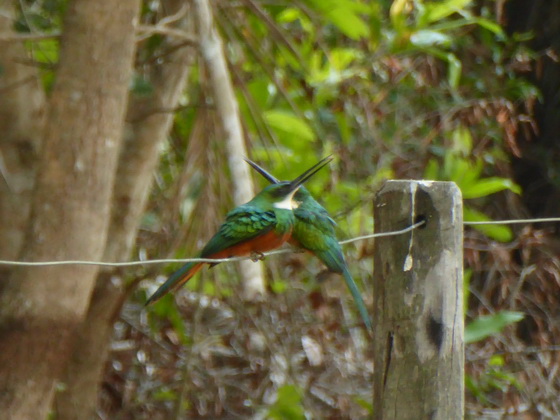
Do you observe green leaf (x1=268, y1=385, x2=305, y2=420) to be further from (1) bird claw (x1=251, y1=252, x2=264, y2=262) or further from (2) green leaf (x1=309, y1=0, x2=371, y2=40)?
(2) green leaf (x1=309, y1=0, x2=371, y2=40)

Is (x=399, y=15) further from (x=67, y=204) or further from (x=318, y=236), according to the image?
(x=67, y=204)

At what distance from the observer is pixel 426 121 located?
4.07 meters

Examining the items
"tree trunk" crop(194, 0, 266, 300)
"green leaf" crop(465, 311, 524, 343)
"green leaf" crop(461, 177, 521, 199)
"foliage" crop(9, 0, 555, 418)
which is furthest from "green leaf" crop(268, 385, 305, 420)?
"green leaf" crop(461, 177, 521, 199)

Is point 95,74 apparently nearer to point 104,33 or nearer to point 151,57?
point 104,33

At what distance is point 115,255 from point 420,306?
57.9 inches

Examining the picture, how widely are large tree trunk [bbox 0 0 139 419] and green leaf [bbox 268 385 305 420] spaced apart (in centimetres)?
77

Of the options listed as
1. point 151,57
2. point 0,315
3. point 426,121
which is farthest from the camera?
point 426,121

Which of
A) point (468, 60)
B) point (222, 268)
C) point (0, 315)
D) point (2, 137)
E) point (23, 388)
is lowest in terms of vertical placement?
point (23, 388)

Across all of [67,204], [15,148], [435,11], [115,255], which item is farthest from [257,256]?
[435,11]

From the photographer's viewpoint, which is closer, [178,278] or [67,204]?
[178,278]

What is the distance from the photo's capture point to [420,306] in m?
1.55

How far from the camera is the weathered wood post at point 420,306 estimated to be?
5.08 feet

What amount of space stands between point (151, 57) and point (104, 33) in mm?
708

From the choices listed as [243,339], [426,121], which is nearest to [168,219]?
[243,339]
